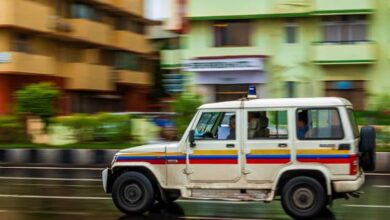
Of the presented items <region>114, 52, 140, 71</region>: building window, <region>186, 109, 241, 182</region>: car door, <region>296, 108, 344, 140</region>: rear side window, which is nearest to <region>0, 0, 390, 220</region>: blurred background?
<region>186, 109, 241, 182</region>: car door

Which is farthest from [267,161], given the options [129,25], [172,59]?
[129,25]

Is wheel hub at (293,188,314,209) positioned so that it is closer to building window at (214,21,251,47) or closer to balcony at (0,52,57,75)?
building window at (214,21,251,47)

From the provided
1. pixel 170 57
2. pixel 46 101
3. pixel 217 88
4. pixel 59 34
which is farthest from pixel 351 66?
pixel 59 34

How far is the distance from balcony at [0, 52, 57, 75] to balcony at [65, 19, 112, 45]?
2.95m

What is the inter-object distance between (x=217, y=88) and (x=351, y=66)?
5773mm

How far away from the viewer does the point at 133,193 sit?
400 inches

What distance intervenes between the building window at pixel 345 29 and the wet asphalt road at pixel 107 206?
14.6m

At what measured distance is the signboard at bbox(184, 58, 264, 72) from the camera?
28.0 metres

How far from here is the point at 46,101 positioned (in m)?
23.5

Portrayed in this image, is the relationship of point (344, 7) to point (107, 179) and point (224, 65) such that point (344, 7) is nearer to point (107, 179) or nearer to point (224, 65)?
point (224, 65)

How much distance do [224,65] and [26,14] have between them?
35.8 feet

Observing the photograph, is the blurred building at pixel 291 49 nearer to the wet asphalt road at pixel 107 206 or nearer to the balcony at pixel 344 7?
the balcony at pixel 344 7

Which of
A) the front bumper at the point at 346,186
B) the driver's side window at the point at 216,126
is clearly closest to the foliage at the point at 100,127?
the driver's side window at the point at 216,126

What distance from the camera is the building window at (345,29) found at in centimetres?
2791
